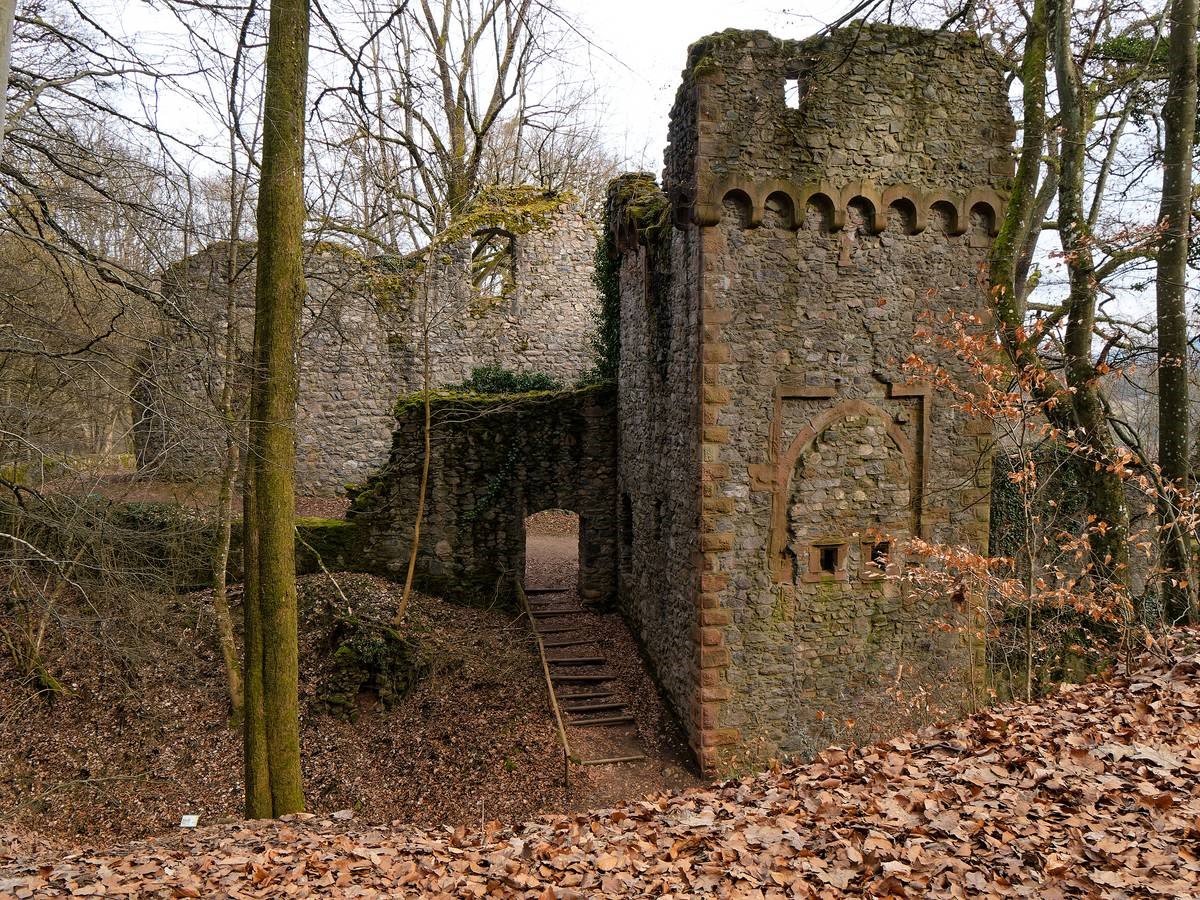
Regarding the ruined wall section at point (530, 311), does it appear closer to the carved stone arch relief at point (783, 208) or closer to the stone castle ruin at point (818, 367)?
the stone castle ruin at point (818, 367)

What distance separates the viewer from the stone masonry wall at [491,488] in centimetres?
1274

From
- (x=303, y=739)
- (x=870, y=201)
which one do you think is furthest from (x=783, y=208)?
(x=303, y=739)

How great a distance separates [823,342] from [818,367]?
0.28 m

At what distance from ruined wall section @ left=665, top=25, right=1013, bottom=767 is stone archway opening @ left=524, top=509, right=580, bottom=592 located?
19.6 ft

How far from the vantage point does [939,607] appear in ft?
30.0

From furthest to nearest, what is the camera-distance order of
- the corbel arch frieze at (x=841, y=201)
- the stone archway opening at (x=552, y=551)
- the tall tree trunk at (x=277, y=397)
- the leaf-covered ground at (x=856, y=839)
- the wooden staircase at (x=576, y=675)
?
the stone archway opening at (x=552, y=551) < the wooden staircase at (x=576, y=675) < the corbel arch frieze at (x=841, y=201) < the tall tree trunk at (x=277, y=397) < the leaf-covered ground at (x=856, y=839)

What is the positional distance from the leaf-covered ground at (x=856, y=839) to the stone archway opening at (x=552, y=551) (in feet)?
30.8

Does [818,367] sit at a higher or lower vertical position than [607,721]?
higher

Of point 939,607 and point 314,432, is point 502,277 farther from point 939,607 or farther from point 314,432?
point 939,607

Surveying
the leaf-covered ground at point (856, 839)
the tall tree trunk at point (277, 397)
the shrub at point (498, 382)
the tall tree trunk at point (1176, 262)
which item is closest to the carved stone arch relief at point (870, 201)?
the tall tree trunk at point (1176, 262)

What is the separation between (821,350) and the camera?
8.70m

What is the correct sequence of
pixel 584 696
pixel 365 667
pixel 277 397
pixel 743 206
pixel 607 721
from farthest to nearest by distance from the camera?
pixel 584 696
pixel 365 667
pixel 607 721
pixel 743 206
pixel 277 397

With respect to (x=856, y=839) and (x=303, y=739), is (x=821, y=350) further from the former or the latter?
(x=303, y=739)

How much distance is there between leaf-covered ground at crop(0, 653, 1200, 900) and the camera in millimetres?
3479
